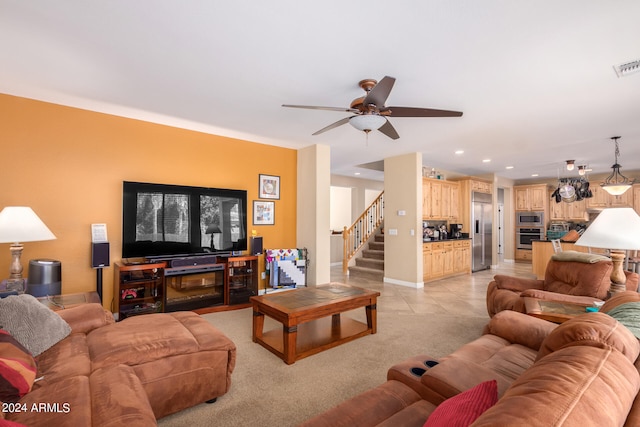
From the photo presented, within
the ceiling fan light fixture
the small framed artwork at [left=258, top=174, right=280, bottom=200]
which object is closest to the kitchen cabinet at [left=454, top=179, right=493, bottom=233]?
the small framed artwork at [left=258, top=174, right=280, bottom=200]

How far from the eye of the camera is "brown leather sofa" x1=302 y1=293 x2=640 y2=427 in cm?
71

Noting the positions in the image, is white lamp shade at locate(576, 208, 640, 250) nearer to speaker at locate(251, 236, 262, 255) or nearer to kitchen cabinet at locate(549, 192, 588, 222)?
speaker at locate(251, 236, 262, 255)

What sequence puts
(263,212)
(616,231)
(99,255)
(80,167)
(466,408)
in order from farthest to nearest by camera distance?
(263,212)
(80,167)
(99,255)
(616,231)
(466,408)

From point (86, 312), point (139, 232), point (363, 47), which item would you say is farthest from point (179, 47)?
point (139, 232)

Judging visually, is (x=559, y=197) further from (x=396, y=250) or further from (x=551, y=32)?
(x=551, y=32)

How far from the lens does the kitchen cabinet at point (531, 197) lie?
930 cm

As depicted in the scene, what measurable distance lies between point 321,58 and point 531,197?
958 cm

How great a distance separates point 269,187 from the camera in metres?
5.43

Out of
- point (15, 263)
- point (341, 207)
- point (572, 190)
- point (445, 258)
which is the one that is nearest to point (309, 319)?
point (15, 263)

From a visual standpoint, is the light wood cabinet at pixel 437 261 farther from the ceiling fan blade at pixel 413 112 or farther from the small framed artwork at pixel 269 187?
the ceiling fan blade at pixel 413 112

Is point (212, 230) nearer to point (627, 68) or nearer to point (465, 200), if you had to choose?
point (627, 68)

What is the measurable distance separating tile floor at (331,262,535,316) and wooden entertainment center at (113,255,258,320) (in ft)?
7.09

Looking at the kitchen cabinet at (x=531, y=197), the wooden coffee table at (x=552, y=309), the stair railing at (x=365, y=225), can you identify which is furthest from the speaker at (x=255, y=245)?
the kitchen cabinet at (x=531, y=197)

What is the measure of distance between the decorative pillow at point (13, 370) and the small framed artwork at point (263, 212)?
3.63m
